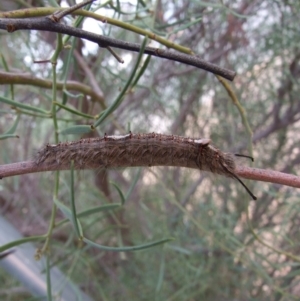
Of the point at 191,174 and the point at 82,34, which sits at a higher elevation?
the point at 191,174

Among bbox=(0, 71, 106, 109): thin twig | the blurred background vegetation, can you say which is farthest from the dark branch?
the blurred background vegetation

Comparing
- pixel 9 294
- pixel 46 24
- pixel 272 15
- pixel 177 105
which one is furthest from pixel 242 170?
pixel 9 294

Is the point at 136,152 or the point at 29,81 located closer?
the point at 136,152

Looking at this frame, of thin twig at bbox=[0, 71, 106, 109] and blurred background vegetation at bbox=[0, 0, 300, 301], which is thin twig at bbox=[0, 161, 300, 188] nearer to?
thin twig at bbox=[0, 71, 106, 109]

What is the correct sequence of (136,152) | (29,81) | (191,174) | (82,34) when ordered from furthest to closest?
(191,174) < (29,81) < (136,152) < (82,34)


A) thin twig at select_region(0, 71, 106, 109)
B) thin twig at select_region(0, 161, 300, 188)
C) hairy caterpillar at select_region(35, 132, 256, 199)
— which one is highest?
thin twig at select_region(0, 71, 106, 109)

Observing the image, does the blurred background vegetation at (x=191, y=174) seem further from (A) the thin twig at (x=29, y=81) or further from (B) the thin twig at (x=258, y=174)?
(B) the thin twig at (x=258, y=174)

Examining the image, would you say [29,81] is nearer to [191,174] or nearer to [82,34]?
[82,34]

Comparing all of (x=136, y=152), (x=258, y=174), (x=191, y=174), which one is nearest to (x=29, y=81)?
(x=136, y=152)
